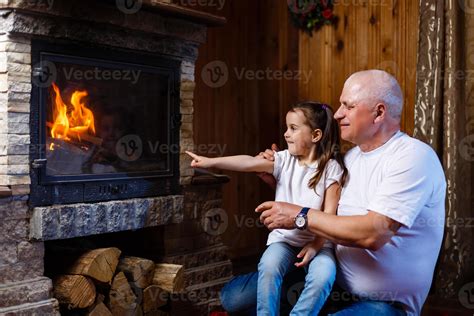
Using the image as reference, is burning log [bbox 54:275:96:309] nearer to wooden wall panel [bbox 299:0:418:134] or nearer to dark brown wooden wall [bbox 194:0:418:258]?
dark brown wooden wall [bbox 194:0:418:258]

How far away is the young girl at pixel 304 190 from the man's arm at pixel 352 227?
20 centimetres

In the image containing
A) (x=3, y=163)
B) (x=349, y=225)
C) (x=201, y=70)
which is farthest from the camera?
(x=201, y=70)

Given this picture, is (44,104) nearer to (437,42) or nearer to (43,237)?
(43,237)

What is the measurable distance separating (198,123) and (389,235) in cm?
231

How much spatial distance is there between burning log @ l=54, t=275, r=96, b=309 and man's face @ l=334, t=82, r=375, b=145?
1.32 meters

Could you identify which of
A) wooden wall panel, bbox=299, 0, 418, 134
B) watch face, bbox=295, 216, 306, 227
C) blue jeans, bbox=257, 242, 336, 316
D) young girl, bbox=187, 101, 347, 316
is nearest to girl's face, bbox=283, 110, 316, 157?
young girl, bbox=187, 101, 347, 316

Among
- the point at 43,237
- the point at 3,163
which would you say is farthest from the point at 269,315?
the point at 3,163

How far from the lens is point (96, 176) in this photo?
118 inches

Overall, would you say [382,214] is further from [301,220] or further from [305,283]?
[305,283]

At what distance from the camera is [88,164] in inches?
119

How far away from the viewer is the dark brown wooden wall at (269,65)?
429cm

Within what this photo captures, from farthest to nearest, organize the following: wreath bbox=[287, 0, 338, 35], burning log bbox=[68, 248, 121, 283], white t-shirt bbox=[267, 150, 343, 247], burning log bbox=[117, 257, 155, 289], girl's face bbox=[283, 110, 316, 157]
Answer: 1. wreath bbox=[287, 0, 338, 35]
2. burning log bbox=[117, 257, 155, 289]
3. burning log bbox=[68, 248, 121, 283]
4. girl's face bbox=[283, 110, 316, 157]
5. white t-shirt bbox=[267, 150, 343, 247]

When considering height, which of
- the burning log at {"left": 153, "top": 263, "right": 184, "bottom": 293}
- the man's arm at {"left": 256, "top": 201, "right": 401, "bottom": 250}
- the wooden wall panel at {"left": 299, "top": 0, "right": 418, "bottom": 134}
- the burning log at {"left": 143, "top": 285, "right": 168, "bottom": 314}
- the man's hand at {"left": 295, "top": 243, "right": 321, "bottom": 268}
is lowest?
the burning log at {"left": 143, "top": 285, "right": 168, "bottom": 314}

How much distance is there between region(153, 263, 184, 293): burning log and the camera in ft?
10.3
